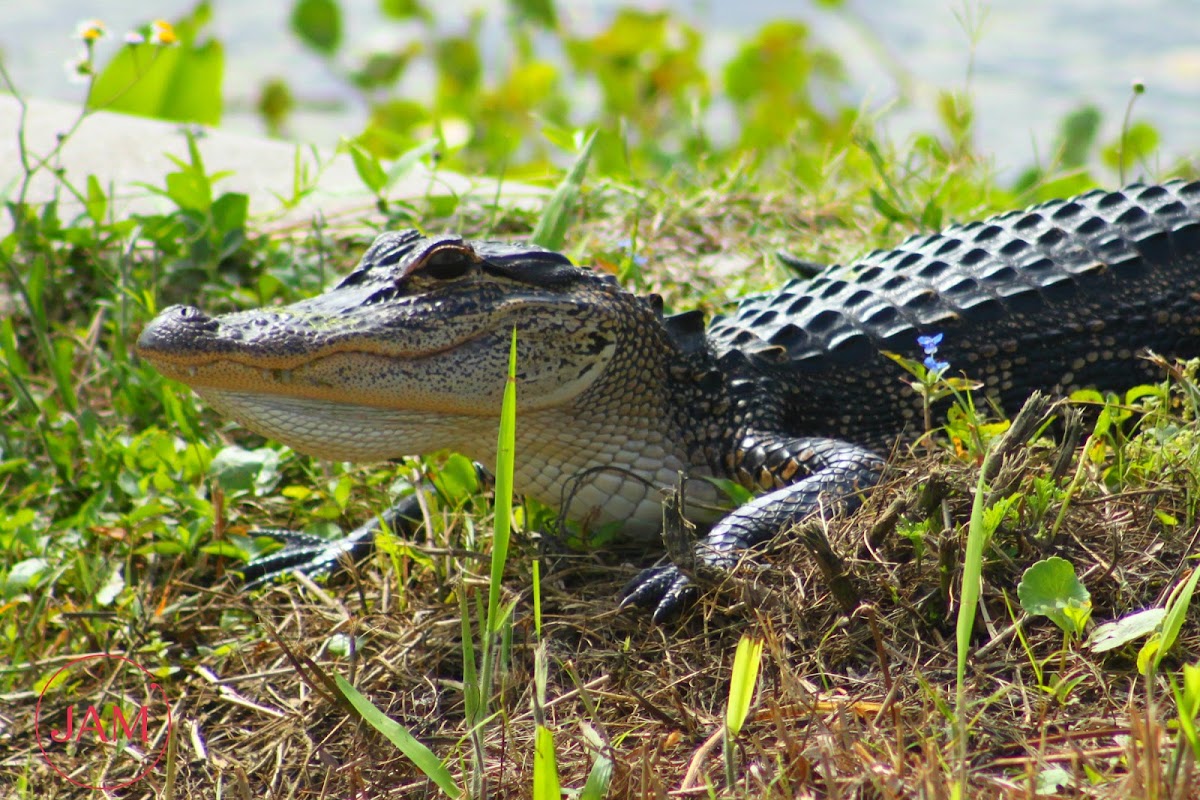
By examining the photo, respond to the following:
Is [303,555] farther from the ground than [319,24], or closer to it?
closer to it

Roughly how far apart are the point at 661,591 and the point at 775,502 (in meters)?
0.37

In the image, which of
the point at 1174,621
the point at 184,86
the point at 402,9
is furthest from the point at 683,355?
the point at 402,9

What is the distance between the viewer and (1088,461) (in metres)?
2.85

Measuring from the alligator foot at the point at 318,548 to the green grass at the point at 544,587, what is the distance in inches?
2.5

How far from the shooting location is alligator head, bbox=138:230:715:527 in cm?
285

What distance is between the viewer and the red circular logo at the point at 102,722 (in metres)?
2.66

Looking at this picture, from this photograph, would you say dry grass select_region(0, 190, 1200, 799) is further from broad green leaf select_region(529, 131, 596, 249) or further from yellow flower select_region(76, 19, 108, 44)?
yellow flower select_region(76, 19, 108, 44)

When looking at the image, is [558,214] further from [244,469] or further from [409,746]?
[409,746]

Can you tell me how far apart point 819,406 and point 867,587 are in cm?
91

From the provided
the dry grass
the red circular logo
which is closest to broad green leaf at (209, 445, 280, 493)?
the dry grass

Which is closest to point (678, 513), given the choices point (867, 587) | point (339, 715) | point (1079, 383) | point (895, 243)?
point (867, 587)

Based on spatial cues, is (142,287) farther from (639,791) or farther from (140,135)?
(639,791)

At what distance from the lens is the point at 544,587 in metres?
2.88

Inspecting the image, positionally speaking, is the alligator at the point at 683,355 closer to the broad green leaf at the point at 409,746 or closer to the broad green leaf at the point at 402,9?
the broad green leaf at the point at 409,746
